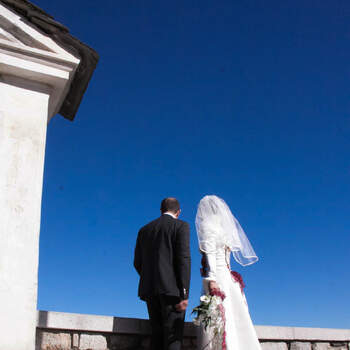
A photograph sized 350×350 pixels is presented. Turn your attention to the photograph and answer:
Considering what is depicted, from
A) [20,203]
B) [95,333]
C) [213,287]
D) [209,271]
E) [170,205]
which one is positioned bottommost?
[95,333]

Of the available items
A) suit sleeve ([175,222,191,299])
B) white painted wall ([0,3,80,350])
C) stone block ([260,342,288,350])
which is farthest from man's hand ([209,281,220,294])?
white painted wall ([0,3,80,350])

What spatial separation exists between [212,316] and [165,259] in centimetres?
Result: 79

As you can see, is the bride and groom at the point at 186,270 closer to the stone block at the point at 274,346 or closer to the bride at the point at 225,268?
the bride at the point at 225,268

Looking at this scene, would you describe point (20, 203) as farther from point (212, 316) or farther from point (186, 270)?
point (212, 316)

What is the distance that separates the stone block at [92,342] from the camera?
443cm

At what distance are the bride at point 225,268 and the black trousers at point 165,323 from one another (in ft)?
Result: 1.76

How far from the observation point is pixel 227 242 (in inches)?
199

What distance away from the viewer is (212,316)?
4.43 m

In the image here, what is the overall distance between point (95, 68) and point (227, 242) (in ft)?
8.62

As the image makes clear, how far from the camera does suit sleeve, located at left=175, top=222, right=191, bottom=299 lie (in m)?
4.21

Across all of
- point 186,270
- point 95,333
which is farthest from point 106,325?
point 186,270

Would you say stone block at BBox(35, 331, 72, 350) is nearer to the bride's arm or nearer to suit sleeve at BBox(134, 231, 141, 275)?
suit sleeve at BBox(134, 231, 141, 275)

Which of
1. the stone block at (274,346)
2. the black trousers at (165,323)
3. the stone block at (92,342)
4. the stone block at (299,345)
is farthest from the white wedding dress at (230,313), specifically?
the stone block at (299,345)

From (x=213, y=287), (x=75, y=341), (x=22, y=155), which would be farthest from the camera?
(x=213, y=287)
